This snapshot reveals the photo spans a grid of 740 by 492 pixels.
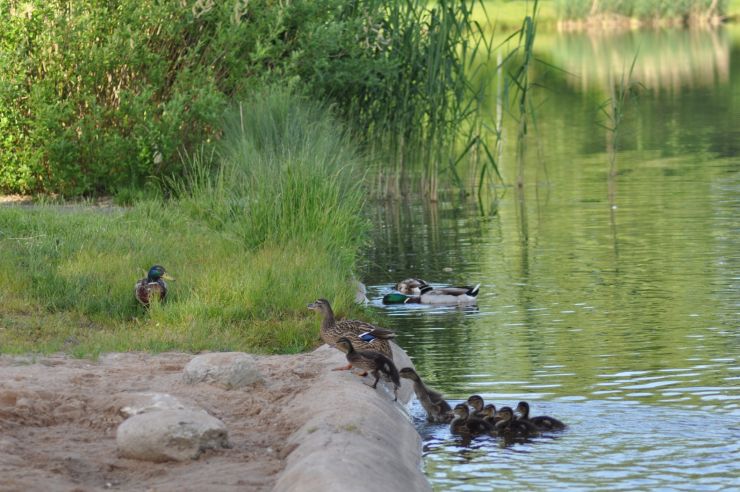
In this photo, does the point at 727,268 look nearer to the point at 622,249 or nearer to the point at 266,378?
the point at 622,249

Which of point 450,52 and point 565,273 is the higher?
point 450,52

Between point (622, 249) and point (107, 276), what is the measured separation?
885cm

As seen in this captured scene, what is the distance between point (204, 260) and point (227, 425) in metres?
5.80

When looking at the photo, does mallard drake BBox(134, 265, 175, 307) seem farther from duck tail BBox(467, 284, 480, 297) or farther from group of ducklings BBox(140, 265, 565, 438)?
duck tail BBox(467, 284, 480, 297)

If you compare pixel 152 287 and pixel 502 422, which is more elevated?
pixel 152 287

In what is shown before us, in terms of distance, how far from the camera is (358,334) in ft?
Result: 39.0

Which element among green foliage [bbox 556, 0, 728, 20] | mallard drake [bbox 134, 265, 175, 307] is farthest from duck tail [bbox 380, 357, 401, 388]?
green foliage [bbox 556, 0, 728, 20]

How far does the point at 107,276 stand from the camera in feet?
47.0

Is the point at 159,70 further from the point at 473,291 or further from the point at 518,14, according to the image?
the point at 518,14

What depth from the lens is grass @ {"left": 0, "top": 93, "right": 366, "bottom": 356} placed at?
42.0 feet

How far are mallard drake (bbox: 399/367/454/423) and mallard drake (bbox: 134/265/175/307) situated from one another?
3.04 m

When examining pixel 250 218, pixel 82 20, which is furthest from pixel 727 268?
pixel 82 20

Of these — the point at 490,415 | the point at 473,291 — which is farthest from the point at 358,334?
the point at 473,291

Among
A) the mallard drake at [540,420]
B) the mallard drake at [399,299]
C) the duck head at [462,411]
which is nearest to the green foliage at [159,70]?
the mallard drake at [399,299]
